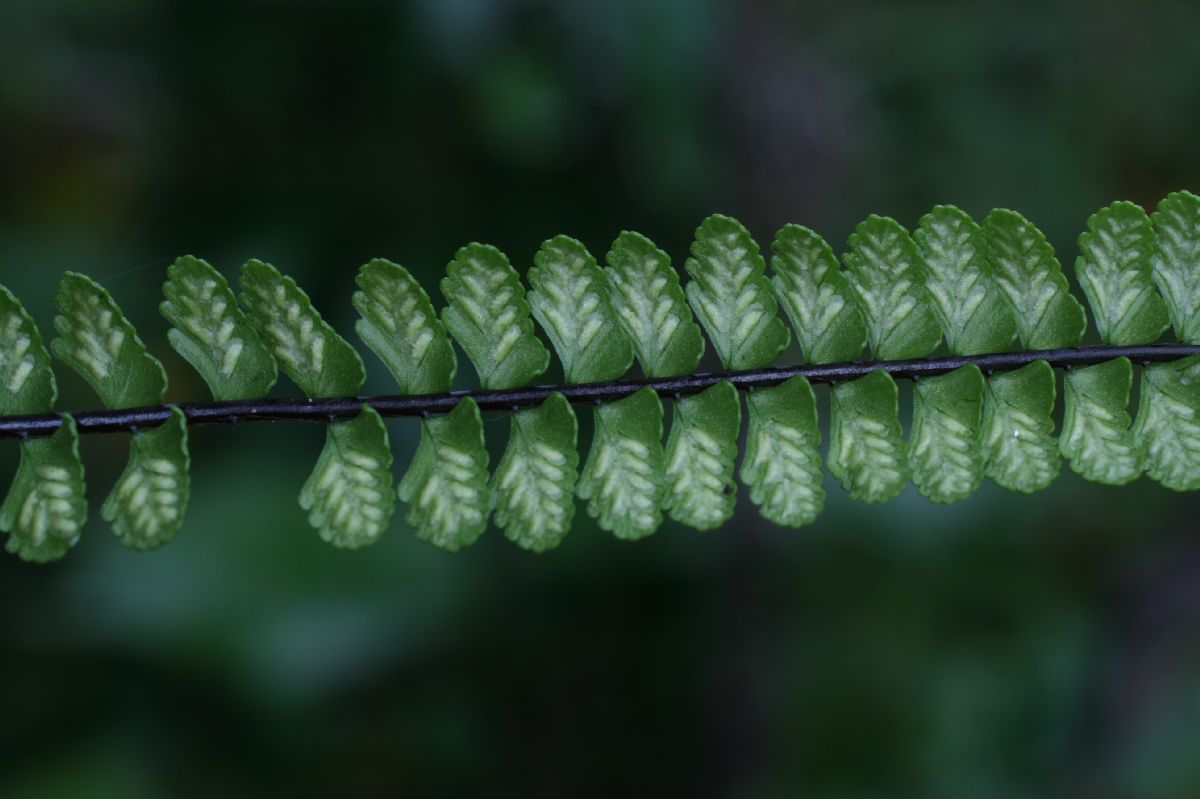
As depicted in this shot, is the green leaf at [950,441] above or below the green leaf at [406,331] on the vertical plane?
below

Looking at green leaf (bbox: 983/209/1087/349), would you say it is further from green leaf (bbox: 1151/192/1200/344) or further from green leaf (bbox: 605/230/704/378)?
green leaf (bbox: 605/230/704/378)

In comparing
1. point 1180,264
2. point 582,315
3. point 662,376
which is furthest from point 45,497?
point 1180,264

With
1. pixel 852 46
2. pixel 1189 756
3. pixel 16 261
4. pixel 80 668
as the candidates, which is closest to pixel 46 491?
pixel 80 668

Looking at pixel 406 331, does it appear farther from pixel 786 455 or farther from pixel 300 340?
pixel 786 455

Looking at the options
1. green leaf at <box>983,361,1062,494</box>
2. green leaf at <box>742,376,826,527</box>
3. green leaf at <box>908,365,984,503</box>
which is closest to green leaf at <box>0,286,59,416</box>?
green leaf at <box>742,376,826,527</box>

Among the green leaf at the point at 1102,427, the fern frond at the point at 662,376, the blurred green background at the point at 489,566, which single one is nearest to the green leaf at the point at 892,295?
the fern frond at the point at 662,376

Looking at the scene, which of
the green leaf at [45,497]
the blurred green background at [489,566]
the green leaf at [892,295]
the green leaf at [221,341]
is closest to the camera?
A: the green leaf at [45,497]

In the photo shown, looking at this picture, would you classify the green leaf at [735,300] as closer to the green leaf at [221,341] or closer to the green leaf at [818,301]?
the green leaf at [818,301]
